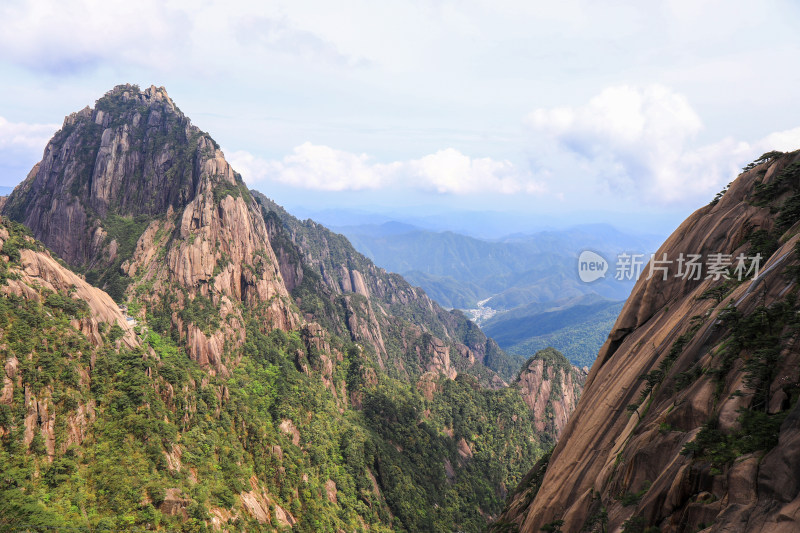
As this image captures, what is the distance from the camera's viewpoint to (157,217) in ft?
338

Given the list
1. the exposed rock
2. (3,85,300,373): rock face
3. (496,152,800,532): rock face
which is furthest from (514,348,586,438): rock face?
the exposed rock

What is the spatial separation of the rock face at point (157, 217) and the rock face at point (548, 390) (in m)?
81.2

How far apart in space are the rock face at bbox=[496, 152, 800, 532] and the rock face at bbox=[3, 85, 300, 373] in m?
69.4

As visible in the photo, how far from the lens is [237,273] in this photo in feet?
323

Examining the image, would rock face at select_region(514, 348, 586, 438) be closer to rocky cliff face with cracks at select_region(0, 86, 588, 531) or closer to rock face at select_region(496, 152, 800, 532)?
rocky cliff face with cracks at select_region(0, 86, 588, 531)

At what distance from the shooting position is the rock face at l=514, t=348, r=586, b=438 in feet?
463

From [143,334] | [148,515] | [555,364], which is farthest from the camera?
[555,364]

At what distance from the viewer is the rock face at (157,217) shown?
288 ft

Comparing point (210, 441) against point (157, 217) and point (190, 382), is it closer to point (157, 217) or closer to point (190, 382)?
point (190, 382)

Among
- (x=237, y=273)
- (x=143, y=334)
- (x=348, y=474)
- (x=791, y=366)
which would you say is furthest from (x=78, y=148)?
(x=791, y=366)

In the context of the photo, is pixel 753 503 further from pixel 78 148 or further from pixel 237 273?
pixel 78 148

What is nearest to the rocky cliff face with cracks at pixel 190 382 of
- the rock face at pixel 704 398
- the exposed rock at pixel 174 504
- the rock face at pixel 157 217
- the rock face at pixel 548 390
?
the exposed rock at pixel 174 504

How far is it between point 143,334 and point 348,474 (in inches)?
1693

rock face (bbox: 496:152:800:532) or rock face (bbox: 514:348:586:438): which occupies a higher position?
rock face (bbox: 496:152:800:532)
